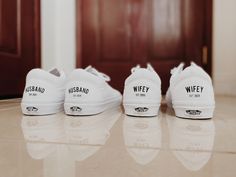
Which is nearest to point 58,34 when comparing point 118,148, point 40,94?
point 40,94

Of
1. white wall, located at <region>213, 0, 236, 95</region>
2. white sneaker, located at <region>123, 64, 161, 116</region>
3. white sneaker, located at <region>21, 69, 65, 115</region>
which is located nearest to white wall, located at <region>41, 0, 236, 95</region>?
white wall, located at <region>213, 0, 236, 95</region>

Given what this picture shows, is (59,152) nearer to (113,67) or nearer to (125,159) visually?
(125,159)

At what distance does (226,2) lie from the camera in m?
1.67

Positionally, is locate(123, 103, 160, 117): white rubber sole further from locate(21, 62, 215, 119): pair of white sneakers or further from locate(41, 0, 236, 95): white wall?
locate(41, 0, 236, 95): white wall

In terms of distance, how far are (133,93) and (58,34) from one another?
4.23 feet

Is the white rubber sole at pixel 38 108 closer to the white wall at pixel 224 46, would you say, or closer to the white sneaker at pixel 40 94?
the white sneaker at pixel 40 94

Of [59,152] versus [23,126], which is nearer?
[59,152]

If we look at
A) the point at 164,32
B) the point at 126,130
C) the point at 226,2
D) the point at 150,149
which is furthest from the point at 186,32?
the point at 150,149

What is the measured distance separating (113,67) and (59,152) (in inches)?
60.5

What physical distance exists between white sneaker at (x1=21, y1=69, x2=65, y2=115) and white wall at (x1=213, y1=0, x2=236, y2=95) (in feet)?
4.27

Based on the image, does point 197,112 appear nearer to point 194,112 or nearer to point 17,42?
point 194,112

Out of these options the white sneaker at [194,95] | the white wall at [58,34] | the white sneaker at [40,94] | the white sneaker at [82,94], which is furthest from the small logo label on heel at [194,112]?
the white wall at [58,34]

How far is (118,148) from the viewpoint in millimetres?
346

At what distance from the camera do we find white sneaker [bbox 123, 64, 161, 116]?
60 centimetres
